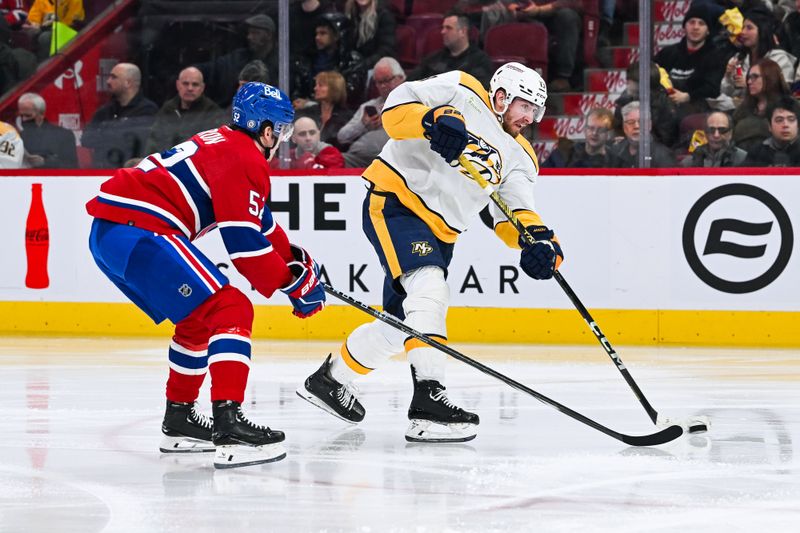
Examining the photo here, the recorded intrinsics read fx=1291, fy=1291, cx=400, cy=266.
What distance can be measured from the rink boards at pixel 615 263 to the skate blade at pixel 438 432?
2.71 m

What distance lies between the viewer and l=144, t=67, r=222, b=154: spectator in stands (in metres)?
7.15

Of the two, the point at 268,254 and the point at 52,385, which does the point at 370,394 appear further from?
the point at 268,254

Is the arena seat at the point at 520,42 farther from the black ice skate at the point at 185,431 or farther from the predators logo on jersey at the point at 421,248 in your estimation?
the black ice skate at the point at 185,431

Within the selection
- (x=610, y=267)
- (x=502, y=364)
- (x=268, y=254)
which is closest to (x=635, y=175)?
(x=610, y=267)

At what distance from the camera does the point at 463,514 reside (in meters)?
2.93

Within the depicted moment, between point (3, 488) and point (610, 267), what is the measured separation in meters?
3.95

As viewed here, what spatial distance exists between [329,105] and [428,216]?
9.87ft

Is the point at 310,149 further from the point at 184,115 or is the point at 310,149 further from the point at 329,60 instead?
the point at 184,115

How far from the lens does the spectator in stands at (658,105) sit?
6.55 m

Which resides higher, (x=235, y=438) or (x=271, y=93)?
(x=271, y=93)

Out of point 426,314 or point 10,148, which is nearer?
point 426,314

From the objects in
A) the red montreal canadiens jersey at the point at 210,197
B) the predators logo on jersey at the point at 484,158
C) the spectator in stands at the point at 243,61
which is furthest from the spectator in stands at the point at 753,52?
the red montreal canadiens jersey at the point at 210,197

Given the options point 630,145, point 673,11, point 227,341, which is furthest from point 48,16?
point 227,341

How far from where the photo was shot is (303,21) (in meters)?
7.02
